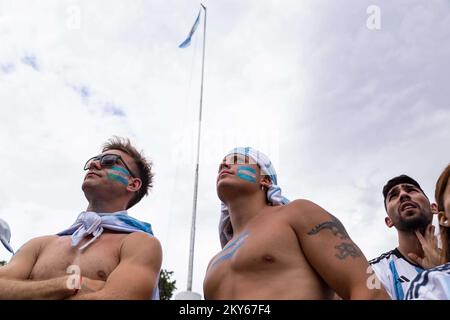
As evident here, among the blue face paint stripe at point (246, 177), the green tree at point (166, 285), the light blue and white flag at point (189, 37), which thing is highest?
the light blue and white flag at point (189, 37)

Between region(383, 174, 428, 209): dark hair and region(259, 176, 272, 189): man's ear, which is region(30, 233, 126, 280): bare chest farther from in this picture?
region(383, 174, 428, 209): dark hair

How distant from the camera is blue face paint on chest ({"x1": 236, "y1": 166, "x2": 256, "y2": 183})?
4.05m

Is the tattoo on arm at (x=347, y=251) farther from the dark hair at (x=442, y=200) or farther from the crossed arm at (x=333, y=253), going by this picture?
the dark hair at (x=442, y=200)

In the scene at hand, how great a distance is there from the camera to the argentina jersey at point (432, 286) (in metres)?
2.25

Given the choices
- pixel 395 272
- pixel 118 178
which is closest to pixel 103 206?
pixel 118 178

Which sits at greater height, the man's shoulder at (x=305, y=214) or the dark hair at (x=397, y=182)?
the dark hair at (x=397, y=182)

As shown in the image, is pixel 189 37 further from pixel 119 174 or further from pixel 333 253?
pixel 333 253

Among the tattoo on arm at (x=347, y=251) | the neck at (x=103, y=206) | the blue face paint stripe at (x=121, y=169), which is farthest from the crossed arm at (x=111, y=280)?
the tattoo on arm at (x=347, y=251)

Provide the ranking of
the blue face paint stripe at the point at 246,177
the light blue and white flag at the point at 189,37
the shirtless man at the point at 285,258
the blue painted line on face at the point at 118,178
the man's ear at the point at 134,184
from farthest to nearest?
the light blue and white flag at the point at 189,37, the man's ear at the point at 134,184, the blue painted line on face at the point at 118,178, the blue face paint stripe at the point at 246,177, the shirtless man at the point at 285,258

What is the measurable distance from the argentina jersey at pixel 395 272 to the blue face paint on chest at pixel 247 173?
61.9 inches

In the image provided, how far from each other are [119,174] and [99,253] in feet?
3.83
